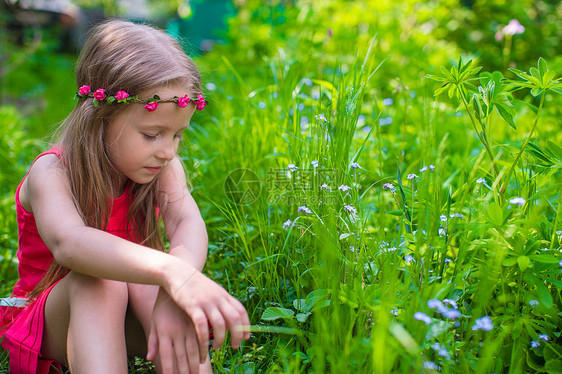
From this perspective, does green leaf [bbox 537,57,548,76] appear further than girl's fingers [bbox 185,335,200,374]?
Yes

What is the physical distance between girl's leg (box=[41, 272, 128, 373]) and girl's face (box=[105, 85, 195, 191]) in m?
0.37

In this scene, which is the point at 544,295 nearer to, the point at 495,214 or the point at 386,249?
the point at 495,214

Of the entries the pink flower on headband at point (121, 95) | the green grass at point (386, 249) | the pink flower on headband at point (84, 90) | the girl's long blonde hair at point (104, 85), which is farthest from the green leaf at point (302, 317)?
the pink flower on headband at point (84, 90)

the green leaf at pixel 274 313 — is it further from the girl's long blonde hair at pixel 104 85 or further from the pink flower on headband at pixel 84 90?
the pink flower on headband at pixel 84 90

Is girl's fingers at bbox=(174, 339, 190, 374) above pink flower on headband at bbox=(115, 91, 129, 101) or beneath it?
beneath

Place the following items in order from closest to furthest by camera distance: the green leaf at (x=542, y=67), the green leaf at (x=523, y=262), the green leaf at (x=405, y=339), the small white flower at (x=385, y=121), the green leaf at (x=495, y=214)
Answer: the green leaf at (x=405, y=339) → the green leaf at (x=523, y=262) → the green leaf at (x=495, y=214) → the green leaf at (x=542, y=67) → the small white flower at (x=385, y=121)

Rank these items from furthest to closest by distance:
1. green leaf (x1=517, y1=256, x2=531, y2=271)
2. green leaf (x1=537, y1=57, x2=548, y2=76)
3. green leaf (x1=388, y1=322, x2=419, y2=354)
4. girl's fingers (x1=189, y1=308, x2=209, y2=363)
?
green leaf (x1=537, y1=57, x2=548, y2=76) → green leaf (x1=517, y1=256, x2=531, y2=271) → girl's fingers (x1=189, y1=308, x2=209, y2=363) → green leaf (x1=388, y1=322, x2=419, y2=354)

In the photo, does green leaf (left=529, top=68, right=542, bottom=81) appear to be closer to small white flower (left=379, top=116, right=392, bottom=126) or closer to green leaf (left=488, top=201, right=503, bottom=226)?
green leaf (left=488, top=201, right=503, bottom=226)

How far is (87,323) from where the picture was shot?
4.36ft

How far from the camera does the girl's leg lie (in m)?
1.30

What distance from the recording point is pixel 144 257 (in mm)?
1201

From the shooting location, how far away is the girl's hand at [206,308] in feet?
3.66


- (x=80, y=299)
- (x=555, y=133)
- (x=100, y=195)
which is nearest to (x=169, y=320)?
(x=80, y=299)

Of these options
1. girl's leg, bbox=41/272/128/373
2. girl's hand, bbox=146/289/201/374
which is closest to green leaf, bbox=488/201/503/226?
girl's hand, bbox=146/289/201/374
